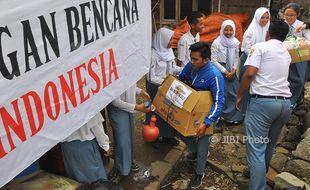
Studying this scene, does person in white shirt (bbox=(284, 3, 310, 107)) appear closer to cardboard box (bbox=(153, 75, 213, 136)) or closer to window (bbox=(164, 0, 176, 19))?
cardboard box (bbox=(153, 75, 213, 136))

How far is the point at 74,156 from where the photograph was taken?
3.15 metres

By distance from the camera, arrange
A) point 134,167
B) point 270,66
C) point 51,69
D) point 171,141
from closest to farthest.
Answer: point 51,69, point 270,66, point 134,167, point 171,141

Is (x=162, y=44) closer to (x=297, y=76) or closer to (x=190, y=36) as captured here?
(x=190, y=36)

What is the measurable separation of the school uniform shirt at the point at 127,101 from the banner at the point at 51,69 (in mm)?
382

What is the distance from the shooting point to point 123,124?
3814 mm

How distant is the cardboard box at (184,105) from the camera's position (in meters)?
3.84

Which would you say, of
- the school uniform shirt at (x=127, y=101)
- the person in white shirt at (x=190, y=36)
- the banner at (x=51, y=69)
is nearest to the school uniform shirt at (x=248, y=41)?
the person in white shirt at (x=190, y=36)

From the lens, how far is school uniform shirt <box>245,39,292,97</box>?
371 cm

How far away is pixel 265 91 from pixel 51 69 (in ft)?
7.80

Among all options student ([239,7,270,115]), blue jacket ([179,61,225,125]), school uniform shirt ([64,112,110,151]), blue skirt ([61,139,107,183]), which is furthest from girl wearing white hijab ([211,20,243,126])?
blue skirt ([61,139,107,183])

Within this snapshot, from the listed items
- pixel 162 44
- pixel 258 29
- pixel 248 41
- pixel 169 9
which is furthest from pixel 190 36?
pixel 169 9

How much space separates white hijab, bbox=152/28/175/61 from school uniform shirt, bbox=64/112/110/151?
1.61 meters

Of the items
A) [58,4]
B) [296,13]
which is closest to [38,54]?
[58,4]

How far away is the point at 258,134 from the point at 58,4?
257cm
